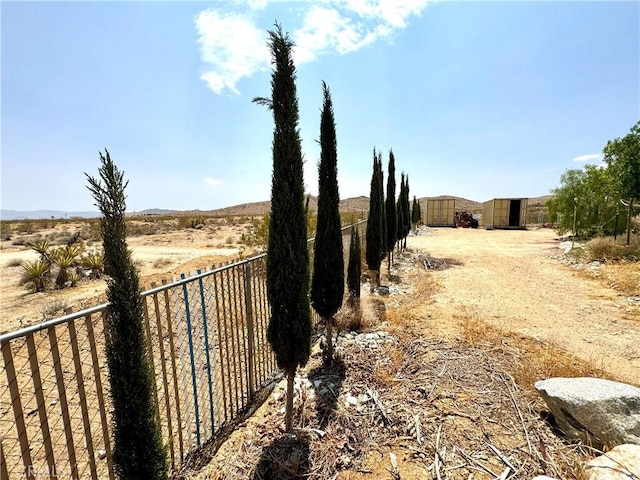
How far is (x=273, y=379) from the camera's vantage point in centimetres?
407

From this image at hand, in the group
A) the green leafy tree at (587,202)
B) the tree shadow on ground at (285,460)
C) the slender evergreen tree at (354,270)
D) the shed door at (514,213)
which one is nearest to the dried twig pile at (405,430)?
the tree shadow on ground at (285,460)

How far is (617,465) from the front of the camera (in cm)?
215

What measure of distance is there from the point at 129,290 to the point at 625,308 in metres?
9.31

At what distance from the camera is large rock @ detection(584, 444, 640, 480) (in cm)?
206

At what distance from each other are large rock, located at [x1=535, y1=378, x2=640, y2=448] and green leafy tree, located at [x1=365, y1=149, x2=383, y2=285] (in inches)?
231

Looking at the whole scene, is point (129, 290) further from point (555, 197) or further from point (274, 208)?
point (555, 197)

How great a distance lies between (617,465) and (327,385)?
263 centimetres

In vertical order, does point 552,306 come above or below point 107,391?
below

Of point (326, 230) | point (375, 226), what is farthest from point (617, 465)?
point (375, 226)

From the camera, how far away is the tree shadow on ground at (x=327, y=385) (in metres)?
3.21

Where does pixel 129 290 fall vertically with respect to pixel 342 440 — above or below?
above

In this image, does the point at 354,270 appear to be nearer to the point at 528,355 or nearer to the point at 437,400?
the point at 528,355

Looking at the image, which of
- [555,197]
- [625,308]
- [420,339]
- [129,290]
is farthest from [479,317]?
[555,197]

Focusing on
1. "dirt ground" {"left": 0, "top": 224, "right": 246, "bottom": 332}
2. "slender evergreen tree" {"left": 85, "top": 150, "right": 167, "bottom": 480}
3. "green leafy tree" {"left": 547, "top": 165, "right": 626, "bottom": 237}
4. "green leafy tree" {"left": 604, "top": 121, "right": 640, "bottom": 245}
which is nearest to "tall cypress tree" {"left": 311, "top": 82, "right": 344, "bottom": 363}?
"dirt ground" {"left": 0, "top": 224, "right": 246, "bottom": 332}
